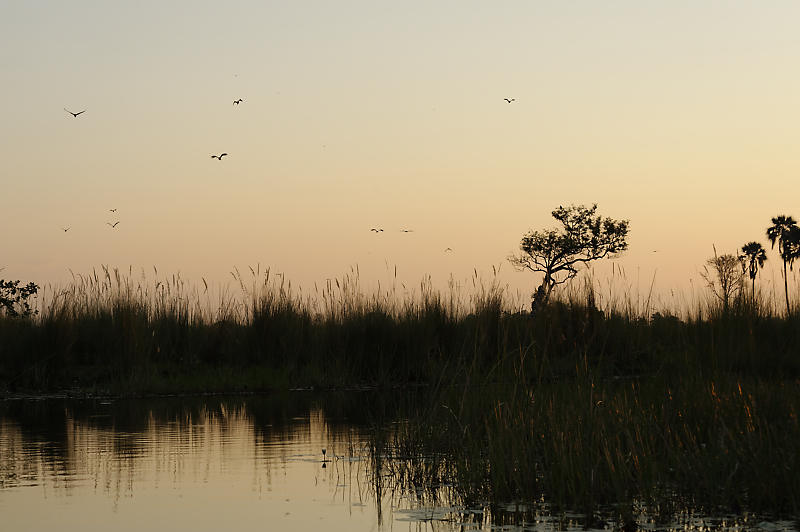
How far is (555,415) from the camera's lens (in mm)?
7055

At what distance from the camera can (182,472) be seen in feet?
26.0

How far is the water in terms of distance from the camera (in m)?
6.02

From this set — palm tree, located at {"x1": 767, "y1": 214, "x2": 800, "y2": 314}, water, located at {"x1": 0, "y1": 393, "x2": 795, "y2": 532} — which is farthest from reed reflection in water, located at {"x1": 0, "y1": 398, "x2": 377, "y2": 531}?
palm tree, located at {"x1": 767, "y1": 214, "x2": 800, "y2": 314}

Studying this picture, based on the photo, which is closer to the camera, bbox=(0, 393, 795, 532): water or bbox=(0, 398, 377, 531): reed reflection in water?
bbox=(0, 393, 795, 532): water

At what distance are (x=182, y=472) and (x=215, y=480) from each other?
488mm

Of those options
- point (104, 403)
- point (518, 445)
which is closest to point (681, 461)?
point (518, 445)

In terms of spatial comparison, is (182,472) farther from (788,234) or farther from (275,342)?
(788,234)

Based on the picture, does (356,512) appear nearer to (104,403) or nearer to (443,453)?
(443,453)

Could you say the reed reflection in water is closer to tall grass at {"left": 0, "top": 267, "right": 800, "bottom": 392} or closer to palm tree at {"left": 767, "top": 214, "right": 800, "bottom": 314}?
tall grass at {"left": 0, "top": 267, "right": 800, "bottom": 392}

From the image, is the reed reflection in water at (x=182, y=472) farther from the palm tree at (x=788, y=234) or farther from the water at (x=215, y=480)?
the palm tree at (x=788, y=234)

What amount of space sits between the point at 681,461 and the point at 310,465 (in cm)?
315

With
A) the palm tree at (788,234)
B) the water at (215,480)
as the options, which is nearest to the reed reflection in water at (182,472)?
the water at (215,480)

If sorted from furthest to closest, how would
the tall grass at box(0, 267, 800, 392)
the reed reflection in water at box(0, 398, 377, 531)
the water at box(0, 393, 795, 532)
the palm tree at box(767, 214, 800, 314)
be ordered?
1. the palm tree at box(767, 214, 800, 314)
2. the tall grass at box(0, 267, 800, 392)
3. the reed reflection in water at box(0, 398, 377, 531)
4. the water at box(0, 393, 795, 532)

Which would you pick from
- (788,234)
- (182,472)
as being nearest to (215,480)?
(182,472)
